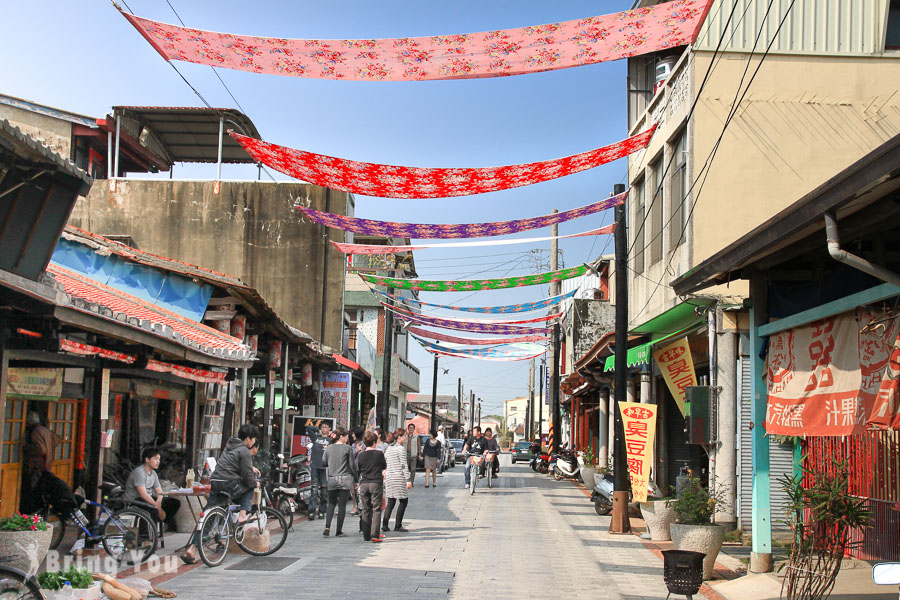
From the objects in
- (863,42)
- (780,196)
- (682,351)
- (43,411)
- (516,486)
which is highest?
(863,42)

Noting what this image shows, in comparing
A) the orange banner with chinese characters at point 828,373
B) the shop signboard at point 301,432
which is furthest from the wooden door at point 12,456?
the orange banner with chinese characters at point 828,373

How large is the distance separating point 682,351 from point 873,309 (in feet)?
24.5

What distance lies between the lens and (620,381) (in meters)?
16.3

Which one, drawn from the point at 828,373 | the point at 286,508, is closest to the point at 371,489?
the point at 286,508

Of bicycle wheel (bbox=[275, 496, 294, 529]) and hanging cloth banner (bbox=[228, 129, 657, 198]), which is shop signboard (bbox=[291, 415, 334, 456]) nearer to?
bicycle wheel (bbox=[275, 496, 294, 529])

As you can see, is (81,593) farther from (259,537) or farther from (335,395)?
(335,395)

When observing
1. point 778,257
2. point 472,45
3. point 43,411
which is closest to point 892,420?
point 778,257

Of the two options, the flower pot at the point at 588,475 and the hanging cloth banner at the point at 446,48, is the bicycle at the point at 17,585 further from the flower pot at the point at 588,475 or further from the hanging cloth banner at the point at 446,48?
the flower pot at the point at 588,475

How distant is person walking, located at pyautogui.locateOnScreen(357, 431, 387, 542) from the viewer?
13.6m

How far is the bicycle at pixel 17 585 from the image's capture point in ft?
20.9

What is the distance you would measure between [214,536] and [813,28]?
13285 mm

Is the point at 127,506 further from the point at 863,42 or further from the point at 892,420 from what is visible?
the point at 863,42

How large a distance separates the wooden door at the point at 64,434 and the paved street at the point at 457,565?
9.53ft

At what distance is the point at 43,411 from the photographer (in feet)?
38.9
